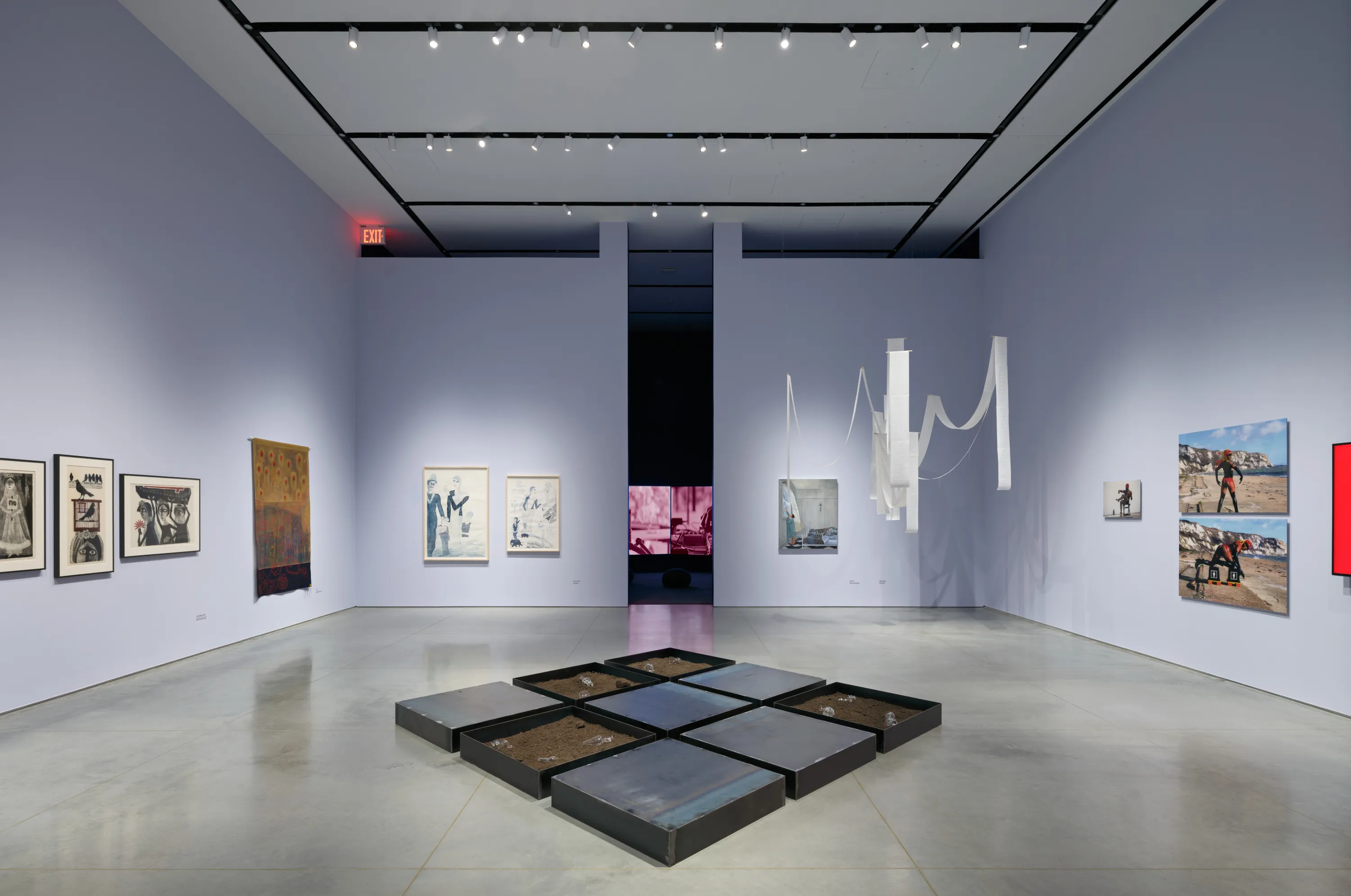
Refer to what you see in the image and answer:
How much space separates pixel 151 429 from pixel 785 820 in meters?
7.59

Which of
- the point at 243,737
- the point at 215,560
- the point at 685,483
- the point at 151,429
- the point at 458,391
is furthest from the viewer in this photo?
the point at 685,483

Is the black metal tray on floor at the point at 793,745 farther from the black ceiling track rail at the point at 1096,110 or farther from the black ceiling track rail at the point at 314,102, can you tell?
the black ceiling track rail at the point at 314,102

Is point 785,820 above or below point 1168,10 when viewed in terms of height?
below

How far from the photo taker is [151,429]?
26.2ft

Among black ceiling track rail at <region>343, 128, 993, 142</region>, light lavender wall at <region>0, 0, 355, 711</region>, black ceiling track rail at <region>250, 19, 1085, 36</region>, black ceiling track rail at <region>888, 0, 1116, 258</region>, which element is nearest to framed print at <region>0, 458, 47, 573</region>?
light lavender wall at <region>0, 0, 355, 711</region>

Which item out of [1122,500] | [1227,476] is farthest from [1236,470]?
[1122,500]

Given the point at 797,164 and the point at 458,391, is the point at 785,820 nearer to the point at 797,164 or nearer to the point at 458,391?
the point at 797,164

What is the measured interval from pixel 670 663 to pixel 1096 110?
8383 mm

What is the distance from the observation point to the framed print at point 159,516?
7617mm

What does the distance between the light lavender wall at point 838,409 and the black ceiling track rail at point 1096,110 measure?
38.5 inches

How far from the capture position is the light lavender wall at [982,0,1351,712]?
251 inches

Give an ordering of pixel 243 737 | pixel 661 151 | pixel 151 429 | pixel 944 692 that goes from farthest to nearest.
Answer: pixel 661 151, pixel 151 429, pixel 944 692, pixel 243 737

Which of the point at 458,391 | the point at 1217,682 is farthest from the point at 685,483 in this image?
the point at 1217,682

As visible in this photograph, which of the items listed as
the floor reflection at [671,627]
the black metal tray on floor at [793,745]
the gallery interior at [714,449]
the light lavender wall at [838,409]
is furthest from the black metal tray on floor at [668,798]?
the light lavender wall at [838,409]
